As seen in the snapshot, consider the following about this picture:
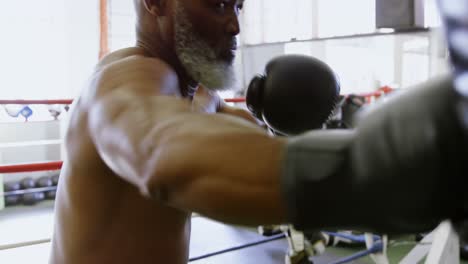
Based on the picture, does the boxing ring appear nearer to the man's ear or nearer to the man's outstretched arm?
the man's ear

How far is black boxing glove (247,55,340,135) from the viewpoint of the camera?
3.64ft

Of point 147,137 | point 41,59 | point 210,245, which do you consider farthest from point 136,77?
point 41,59

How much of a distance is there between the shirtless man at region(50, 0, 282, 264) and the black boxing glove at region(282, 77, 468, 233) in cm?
3

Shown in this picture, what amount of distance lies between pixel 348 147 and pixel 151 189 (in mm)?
181

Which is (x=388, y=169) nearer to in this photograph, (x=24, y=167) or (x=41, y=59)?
(x=24, y=167)

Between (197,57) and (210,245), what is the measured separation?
2287 mm

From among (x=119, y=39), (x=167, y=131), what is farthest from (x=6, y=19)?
(x=167, y=131)

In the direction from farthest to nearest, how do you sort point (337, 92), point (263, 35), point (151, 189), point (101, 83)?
point (263, 35) → point (337, 92) → point (101, 83) → point (151, 189)

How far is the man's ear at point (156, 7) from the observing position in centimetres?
89

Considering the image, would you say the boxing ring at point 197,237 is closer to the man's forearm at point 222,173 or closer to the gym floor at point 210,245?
the gym floor at point 210,245

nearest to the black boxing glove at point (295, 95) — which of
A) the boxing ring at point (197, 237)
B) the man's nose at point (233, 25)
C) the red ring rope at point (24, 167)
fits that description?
the man's nose at point (233, 25)

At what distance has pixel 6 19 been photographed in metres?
4.54

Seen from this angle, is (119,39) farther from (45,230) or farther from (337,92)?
(337,92)

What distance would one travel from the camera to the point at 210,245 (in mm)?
2979
